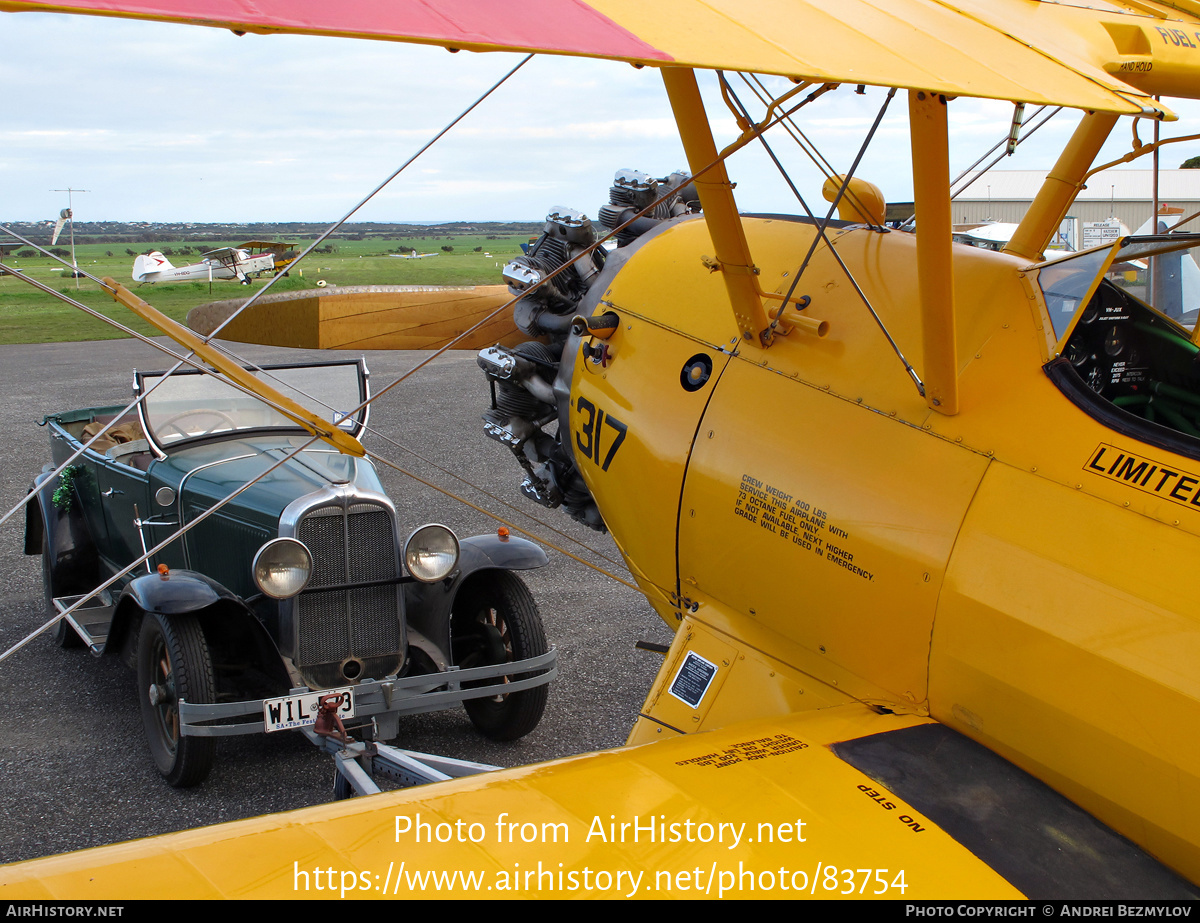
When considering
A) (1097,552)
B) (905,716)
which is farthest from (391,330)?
(1097,552)

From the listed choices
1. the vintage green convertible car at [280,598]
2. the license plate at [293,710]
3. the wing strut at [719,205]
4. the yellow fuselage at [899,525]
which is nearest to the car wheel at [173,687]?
the vintage green convertible car at [280,598]

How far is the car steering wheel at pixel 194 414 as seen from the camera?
226 inches

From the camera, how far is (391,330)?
4.00 m

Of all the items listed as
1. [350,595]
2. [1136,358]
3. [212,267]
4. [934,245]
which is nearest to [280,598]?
[350,595]

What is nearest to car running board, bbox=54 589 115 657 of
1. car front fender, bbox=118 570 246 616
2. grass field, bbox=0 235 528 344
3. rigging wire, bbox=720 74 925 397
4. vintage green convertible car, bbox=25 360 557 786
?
vintage green convertible car, bbox=25 360 557 786

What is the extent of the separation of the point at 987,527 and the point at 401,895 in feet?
4.87

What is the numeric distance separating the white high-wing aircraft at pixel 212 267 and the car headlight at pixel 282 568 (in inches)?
1323

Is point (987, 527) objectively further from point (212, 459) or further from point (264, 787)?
point (212, 459)

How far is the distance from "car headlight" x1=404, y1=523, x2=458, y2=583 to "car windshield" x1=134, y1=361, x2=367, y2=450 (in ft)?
3.55

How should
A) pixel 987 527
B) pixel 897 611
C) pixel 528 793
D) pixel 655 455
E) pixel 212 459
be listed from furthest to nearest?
pixel 212 459 → pixel 655 455 → pixel 897 611 → pixel 987 527 → pixel 528 793

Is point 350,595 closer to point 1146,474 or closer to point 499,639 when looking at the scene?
point 499,639

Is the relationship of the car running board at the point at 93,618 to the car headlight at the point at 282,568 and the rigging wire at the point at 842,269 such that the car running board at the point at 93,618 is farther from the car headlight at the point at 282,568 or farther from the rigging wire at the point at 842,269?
the rigging wire at the point at 842,269

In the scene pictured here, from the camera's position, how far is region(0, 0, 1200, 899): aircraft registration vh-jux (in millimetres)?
1782

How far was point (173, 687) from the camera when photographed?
4.41 metres
